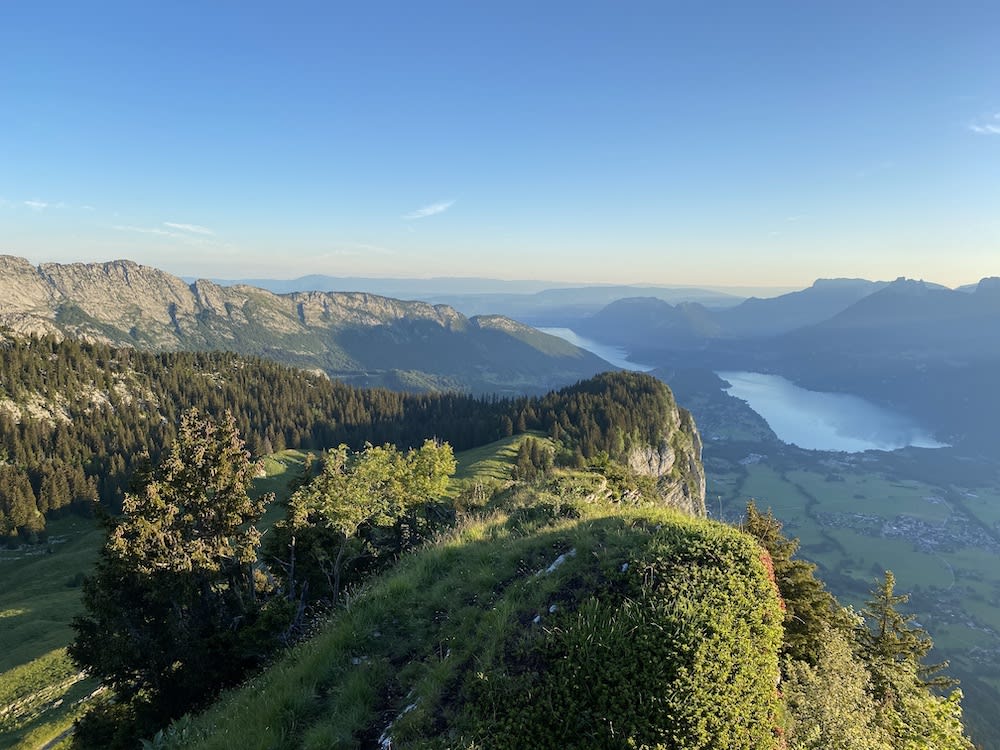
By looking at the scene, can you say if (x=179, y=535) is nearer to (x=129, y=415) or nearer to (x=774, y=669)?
(x=774, y=669)

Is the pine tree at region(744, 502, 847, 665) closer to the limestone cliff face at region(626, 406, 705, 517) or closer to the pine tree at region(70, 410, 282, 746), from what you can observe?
the pine tree at region(70, 410, 282, 746)

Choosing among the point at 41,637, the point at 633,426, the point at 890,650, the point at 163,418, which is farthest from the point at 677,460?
the point at 163,418

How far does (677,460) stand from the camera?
557 feet

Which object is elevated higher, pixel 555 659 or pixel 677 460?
pixel 555 659

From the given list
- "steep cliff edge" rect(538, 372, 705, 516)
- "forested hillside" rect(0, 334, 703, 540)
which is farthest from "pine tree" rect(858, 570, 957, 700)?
"steep cliff edge" rect(538, 372, 705, 516)

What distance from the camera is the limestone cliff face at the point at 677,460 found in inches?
5778

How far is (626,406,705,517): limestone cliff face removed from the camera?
147 m

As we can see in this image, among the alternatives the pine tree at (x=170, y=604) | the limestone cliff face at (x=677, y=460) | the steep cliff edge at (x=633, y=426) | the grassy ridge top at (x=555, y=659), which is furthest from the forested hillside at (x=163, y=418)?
the grassy ridge top at (x=555, y=659)

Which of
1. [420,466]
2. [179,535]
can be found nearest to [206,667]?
[179,535]

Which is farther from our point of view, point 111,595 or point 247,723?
point 111,595

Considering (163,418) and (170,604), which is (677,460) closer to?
(170,604)

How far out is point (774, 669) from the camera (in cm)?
895

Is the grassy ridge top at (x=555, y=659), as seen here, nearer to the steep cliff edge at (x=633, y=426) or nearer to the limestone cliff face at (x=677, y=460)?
the steep cliff edge at (x=633, y=426)

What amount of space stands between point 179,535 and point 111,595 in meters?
2.94
